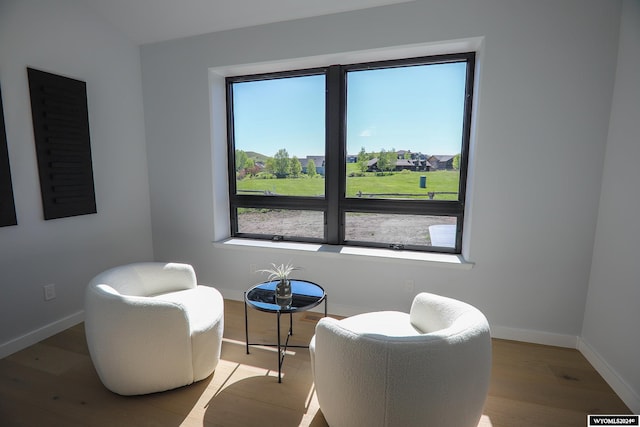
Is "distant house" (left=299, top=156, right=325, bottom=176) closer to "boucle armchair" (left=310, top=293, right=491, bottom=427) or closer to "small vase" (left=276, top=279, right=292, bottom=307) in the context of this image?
"small vase" (left=276, top=279, right=292, bottom=307)

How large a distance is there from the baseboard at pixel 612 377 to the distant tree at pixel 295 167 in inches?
110

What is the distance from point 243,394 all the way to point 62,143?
8.12 feet

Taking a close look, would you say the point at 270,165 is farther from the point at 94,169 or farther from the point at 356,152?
the point at 94,169

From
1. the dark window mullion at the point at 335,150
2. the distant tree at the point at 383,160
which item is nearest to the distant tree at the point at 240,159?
the dark window mullion at the point at 335,150

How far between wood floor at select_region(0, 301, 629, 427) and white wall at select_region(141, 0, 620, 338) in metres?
0.42

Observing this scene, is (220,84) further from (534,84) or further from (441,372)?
(441,372)

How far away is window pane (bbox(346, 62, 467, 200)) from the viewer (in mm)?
2650

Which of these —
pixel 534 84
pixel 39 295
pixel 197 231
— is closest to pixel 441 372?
pixel 534 84

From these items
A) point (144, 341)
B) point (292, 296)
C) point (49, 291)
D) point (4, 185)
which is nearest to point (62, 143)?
point (4, 185)

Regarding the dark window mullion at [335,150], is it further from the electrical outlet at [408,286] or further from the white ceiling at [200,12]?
the electrical outlet at [408,286]

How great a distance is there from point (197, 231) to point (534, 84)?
3325mm

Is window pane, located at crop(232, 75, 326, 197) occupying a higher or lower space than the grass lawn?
higher

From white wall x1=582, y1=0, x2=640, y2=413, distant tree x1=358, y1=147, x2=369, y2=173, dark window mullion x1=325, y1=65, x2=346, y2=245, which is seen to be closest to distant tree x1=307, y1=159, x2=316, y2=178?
dark window mullion x1=325, y1=65, x2=346, y2=245

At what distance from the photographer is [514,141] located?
90.8 inches
